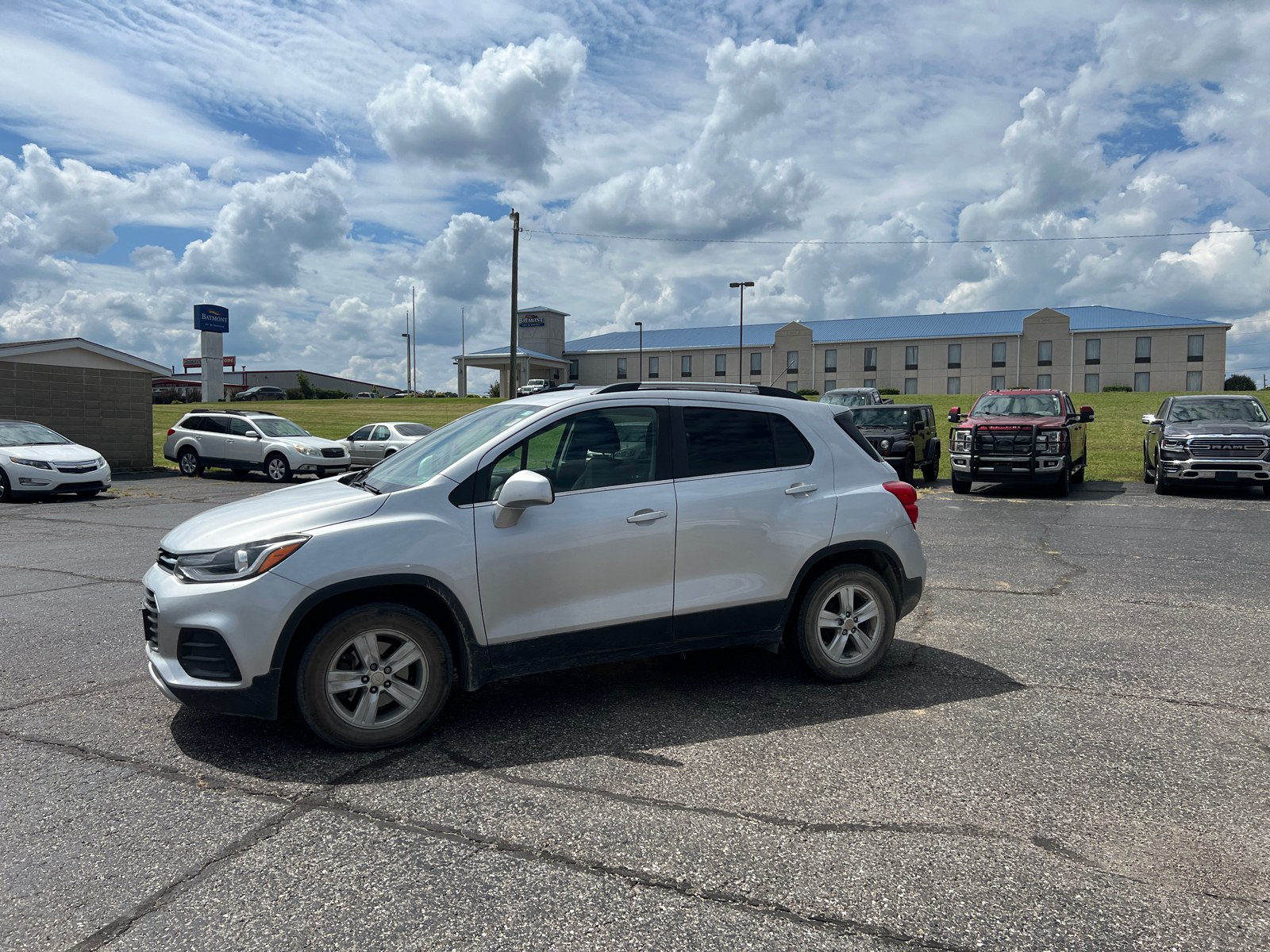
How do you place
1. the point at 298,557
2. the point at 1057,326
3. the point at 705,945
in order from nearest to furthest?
the point at 705,945, the point at 298,557, the point at 1057,326

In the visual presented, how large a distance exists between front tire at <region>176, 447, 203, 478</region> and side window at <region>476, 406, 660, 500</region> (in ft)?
68.5

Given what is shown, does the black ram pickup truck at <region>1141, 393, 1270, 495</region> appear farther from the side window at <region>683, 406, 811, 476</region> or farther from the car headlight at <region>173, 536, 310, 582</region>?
the car headlight at <region>173, 536, 310, 582</region>

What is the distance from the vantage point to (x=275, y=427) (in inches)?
886

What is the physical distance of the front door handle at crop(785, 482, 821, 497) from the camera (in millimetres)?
5000

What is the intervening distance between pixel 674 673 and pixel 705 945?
9.02 ft

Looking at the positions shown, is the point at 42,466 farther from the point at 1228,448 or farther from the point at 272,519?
the point at 1228,448

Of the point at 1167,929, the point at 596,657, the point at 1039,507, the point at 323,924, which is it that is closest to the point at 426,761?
the point at 596,657

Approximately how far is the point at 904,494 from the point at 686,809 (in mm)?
2647

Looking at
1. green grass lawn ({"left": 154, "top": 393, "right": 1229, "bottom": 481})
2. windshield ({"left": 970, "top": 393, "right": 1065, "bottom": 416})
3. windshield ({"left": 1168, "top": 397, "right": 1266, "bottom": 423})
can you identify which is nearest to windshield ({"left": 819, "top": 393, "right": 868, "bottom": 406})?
green grass lawn ({"left": 154, "top": 393, "right": 1229, "bottom": 481})

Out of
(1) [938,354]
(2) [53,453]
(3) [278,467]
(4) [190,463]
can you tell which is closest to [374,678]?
(2) [53,453]

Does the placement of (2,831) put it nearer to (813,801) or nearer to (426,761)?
(426,761)

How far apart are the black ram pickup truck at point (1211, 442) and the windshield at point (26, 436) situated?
21.1 metres

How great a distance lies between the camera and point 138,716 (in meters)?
4.71

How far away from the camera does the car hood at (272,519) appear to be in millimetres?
4082
